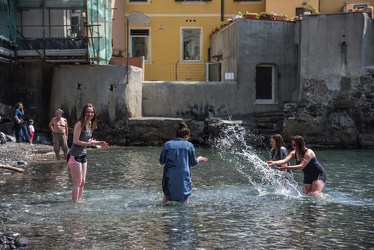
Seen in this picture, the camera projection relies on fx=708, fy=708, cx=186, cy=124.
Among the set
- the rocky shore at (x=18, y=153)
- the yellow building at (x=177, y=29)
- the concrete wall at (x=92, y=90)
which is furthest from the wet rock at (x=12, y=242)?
the yellow building at (x=177, y=29)

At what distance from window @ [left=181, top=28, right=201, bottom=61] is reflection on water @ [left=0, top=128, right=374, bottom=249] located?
919 inches

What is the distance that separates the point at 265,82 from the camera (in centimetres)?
3616

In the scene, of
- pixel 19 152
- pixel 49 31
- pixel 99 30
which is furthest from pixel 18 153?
pixel 99 30

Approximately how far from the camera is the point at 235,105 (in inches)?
1393

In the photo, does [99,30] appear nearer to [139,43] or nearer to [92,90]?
[92,90]

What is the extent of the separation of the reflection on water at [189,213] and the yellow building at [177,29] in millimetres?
22640

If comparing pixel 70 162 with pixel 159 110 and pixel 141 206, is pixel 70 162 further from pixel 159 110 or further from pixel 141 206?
pixel 159 110

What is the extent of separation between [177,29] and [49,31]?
1376cm

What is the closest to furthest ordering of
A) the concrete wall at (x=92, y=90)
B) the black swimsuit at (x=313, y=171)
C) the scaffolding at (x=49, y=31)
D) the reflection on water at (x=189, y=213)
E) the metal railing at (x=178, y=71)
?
the reflection on water at (x=189, y=213) < the black swimsuit at (x=313, y=171) < the scaffolding at (x=49, y=31) < the concrete wall at (x=92, y=90) < the metal railing at (x=178, y=71)

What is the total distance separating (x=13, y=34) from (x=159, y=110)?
8379 mm

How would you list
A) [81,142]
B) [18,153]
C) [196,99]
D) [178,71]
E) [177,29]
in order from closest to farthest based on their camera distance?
[81,142] → [18,153] → [196,99] → [178,71] → [177,29]

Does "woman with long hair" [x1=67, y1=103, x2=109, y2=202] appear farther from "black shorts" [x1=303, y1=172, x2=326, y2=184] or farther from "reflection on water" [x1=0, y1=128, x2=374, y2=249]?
"black shorts" [x1=303, y1=172, x2=326, y2=184]

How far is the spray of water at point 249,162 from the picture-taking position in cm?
1634

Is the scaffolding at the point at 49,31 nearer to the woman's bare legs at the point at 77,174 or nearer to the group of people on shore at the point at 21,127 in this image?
the group of people on shore at the point at 21,127
